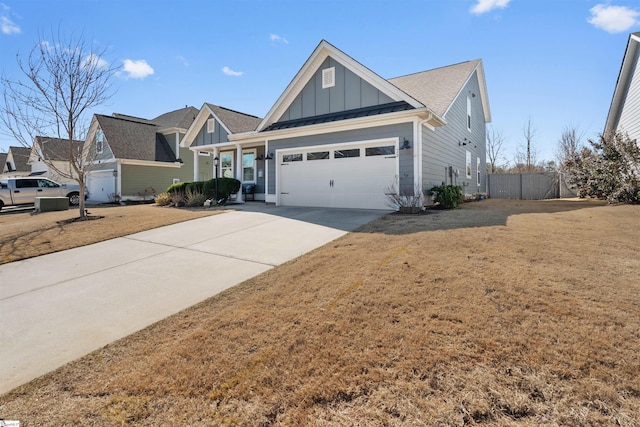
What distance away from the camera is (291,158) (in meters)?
12.6

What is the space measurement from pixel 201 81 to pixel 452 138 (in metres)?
11.6

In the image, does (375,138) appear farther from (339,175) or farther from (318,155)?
(318,155)

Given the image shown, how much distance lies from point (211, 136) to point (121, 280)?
13.1 meters

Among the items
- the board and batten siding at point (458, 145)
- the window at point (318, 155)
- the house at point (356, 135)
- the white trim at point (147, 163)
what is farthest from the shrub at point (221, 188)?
the white trim at point (147, 163)

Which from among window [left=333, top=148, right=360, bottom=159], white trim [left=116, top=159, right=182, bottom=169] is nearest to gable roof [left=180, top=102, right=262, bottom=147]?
white trim [left=116, top=159, right=182, bottom=169]

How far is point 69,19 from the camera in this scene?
32.8 feet

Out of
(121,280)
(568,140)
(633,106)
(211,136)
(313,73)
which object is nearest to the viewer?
(121,280)

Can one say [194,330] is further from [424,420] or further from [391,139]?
[391,139]

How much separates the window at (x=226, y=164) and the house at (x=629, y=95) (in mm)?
18034

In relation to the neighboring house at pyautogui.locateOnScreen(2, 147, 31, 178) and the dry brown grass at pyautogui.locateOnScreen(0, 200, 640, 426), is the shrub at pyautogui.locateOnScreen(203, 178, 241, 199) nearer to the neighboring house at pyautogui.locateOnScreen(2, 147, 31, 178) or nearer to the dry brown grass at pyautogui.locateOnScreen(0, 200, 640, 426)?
the dry brown grass at pyautogui.locateOnScreen(0, 200, 640, 426)

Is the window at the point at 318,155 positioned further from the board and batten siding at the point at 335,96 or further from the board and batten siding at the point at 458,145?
the board and batten siding at the point at 458,145

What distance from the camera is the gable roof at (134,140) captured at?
20.5 meters

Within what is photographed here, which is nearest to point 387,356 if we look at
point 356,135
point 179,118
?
point 356,135

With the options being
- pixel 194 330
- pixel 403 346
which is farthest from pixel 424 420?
pixel 194 330
